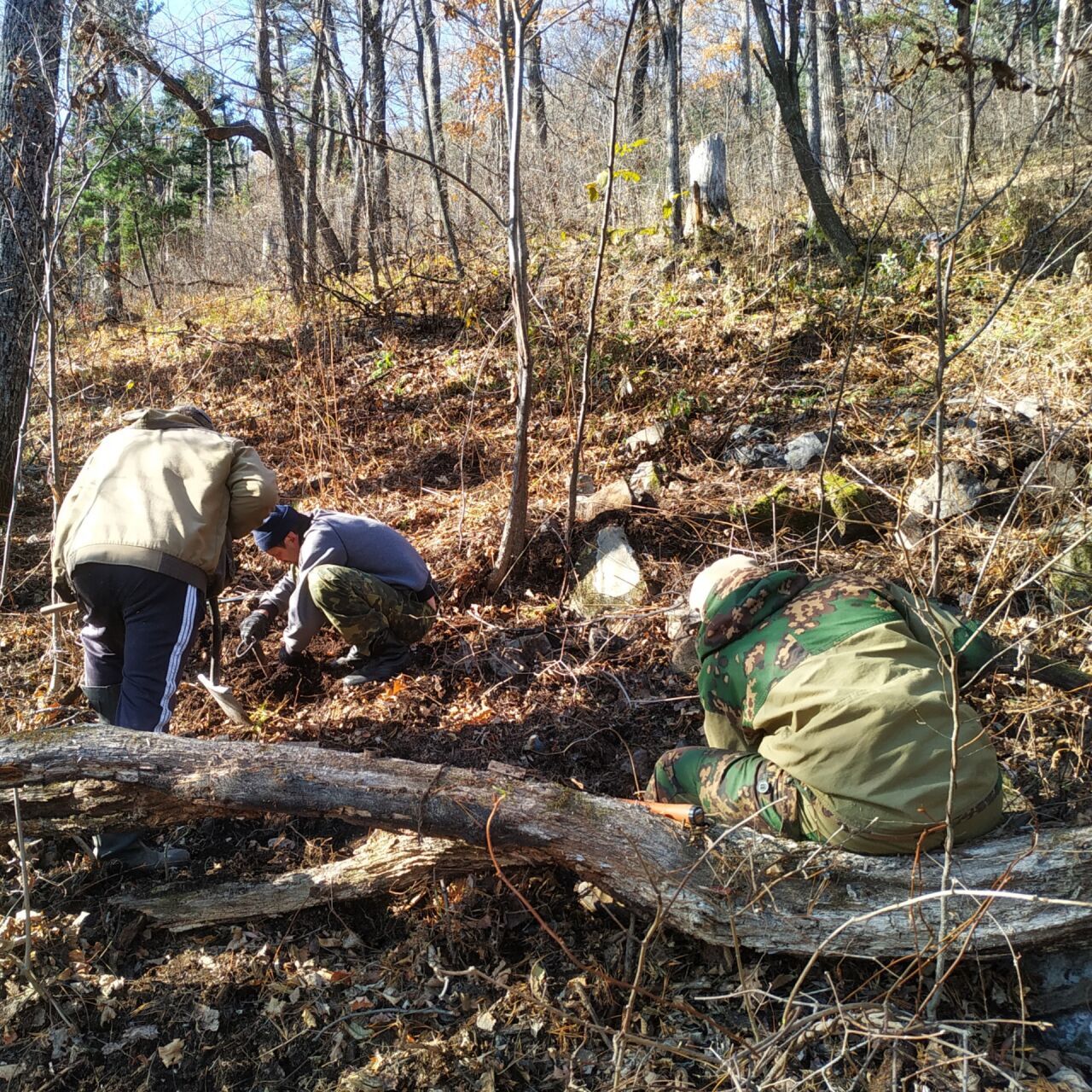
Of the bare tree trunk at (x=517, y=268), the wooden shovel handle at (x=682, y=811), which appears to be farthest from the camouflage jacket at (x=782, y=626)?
the bare tree trunk at (x=517, y=268)

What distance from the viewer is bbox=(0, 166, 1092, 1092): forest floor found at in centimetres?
236

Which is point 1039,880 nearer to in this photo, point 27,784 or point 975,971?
point 975,971

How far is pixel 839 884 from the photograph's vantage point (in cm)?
246

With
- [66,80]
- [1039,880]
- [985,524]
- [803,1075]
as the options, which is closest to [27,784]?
[803,1075]

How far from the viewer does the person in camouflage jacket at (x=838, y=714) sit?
2.32 m

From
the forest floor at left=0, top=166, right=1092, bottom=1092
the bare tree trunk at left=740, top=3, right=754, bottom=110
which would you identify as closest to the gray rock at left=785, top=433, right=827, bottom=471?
the forest floor at left=0, top=166, right=1092, bottom=1092

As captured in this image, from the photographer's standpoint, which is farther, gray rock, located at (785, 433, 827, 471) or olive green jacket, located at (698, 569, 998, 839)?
gray rock, located at (785, 433, 827, 471)

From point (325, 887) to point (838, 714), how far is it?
6.20ft

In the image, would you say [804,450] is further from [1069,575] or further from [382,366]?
[382,366]

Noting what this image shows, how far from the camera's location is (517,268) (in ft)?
13.1

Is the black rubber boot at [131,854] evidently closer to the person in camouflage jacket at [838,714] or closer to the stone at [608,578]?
the person in camouflage jacket at [838,714]

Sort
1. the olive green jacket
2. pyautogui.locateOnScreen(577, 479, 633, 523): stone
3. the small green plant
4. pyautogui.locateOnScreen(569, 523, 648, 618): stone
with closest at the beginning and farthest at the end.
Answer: the olive green jacket → pyautogui.locateOnScreen(569, 523, 648, 618): stone → pyautogui.locateOnScreen(577, 479, 633, 523): stone → the small green plant

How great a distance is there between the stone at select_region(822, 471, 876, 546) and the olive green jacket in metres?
1.80

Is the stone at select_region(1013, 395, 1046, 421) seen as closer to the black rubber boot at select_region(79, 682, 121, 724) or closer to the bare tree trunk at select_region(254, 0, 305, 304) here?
the black rubber boot at select_region(79, 682, 121, 724)
